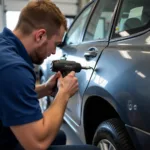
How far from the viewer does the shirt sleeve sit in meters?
1.06

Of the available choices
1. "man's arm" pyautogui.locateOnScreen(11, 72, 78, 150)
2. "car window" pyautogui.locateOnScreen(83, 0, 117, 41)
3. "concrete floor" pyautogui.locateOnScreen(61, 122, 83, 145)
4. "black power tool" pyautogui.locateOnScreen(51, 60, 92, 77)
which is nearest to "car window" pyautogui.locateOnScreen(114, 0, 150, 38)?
"car window" pyautogui.locateOnScreen(83, 0, 117, 41)

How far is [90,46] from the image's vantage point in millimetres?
2066

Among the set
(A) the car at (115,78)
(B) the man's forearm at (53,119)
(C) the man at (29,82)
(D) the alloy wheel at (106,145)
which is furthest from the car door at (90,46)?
(B) the man's forearm at (53,119)

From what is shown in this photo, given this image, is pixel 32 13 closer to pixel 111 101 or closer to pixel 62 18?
pixel 62 18

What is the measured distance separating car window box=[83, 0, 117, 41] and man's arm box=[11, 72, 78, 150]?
80 centimetres

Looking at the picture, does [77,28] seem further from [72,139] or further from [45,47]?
[45,47]

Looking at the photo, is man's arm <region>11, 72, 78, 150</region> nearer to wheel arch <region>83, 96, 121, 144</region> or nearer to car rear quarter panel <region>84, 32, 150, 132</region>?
car rear quarter panel <region>84, 32, 150, 132</region>

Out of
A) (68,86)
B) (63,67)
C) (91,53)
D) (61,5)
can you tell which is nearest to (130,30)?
(91,53)

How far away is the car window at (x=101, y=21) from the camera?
2.01 meters

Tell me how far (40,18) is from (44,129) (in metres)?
0.51

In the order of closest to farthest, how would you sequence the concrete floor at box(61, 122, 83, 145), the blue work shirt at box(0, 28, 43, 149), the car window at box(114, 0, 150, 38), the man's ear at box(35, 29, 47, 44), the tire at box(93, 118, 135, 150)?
the blue work shirt at box(0, 28, 43, 149)
the man's ear at box(35, 29, 47, 44)
the tire at box(93, 118, 135, 150)
the car window at box(114, 0, 150, 38)
the concrete floor at box(61, 122, 83, 145)

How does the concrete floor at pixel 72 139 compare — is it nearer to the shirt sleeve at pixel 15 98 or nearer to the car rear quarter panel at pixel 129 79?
the car rear quarter panel at pixel 129 79

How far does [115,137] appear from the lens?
154 cm

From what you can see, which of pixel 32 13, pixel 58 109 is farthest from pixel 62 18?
pixel 58 109
